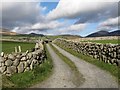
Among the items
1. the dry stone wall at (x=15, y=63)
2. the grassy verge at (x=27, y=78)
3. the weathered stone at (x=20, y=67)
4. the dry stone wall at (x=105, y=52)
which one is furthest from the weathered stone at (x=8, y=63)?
the dry stone wall at (x=105, y=52)

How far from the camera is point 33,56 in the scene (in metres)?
23.2

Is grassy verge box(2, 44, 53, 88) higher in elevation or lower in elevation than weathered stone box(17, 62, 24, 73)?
lower

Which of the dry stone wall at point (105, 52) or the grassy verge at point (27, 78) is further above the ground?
the dry stone wall at point (105, 52)

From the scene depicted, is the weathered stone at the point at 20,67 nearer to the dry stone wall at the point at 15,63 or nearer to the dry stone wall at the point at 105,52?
the dry stone wall at the point at 15,63

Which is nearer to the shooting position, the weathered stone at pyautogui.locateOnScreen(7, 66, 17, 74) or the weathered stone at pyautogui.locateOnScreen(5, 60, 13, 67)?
the weathered stone at pyautogui.locateOnScreen(7, 66, 17, 74)

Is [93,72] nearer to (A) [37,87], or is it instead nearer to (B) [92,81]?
(B) [92,81]

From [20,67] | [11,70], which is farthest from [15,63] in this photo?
[11,70]

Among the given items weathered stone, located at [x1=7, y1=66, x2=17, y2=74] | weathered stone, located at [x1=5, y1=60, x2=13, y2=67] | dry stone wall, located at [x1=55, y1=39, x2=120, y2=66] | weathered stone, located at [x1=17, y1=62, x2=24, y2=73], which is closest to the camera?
weathered stone, located at [x1=7, y1=66, x2=17, y2=74]

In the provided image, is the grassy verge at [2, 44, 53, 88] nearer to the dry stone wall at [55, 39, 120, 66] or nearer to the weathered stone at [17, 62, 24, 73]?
the weathered stone at [17, 62, 24, 73]

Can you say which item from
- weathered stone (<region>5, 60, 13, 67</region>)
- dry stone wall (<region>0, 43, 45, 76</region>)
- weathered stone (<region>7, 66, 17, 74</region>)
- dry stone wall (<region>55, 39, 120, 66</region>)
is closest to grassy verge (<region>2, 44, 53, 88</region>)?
weathered stone (<region>7, 66, 17, 74</region>)

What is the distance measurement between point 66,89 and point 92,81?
2.84m

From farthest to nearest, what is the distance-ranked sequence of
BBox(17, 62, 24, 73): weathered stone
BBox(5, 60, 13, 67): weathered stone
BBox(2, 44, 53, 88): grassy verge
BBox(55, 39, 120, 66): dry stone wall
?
BBox(55, 39, 120, 66): dry stone wall → BBox(17, 62, 24, 73): weathered stone → BBox(5, 60, 13, 67): weathered stone → BBox(2, 44, 53, 88): grassy verge

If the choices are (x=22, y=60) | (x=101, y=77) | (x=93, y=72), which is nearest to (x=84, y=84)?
(x=101, y=77)

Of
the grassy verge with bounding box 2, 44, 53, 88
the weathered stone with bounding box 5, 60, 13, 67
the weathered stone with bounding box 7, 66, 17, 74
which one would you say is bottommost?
the grassy verge with bounding box 2, 44, 53, 88
